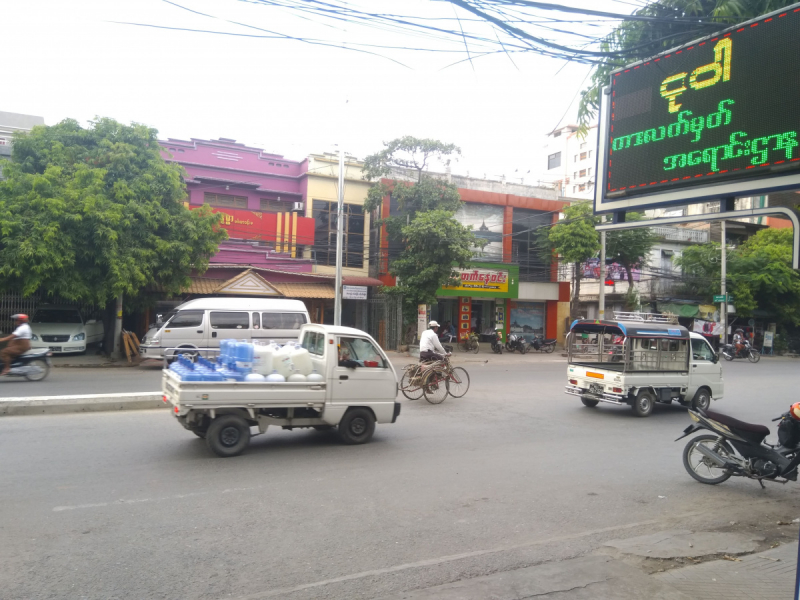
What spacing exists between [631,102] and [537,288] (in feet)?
90.8

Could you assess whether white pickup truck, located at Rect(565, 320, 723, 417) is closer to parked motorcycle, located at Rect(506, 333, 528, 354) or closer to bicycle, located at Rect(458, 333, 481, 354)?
bicycle, located at Rect(458, 333, 481, 354)

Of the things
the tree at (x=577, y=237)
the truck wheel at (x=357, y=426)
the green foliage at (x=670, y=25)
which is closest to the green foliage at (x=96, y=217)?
the truck wheel at (x=357, y=426)

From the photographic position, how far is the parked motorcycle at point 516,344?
29328 millimetres

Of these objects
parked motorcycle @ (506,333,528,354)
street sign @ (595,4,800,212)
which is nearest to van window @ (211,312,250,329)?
street sign @ (595,4,800,212)

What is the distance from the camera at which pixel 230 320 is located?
722 inches

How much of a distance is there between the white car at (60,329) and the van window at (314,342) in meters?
13.2

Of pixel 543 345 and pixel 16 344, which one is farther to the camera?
pixel 543 345

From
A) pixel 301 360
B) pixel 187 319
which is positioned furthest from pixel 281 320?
pixel 301 360

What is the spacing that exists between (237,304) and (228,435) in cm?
1152

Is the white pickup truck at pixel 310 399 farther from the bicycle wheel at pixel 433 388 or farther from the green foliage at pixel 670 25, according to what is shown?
the green foliage at pixel 670 25

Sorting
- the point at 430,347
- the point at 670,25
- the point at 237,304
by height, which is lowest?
the point at 430,347

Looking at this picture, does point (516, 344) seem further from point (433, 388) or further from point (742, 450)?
point (742, 450)

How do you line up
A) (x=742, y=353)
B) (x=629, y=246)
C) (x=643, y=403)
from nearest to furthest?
(x=643, y=403) < (x=742, y=353) < (x=629, y=246)

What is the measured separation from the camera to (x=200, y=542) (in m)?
4.80
